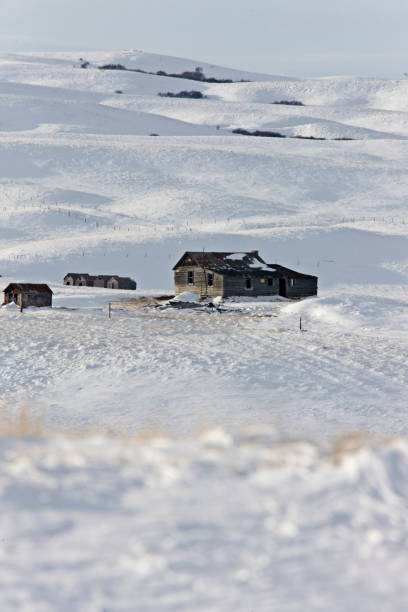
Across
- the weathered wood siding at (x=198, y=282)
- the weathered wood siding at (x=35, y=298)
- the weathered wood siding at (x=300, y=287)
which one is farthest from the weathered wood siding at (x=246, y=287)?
the weathered wood siding at (x=35, y=298)

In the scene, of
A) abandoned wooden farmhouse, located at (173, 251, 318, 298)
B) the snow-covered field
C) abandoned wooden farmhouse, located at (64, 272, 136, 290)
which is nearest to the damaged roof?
abandoned wooden farmhouse, located at (173, 251, 318, 298)

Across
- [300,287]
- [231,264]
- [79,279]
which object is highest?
[231,264]

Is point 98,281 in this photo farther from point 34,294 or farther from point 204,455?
point 204,455

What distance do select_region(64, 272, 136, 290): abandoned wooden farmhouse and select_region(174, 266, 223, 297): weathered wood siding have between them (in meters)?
9.74

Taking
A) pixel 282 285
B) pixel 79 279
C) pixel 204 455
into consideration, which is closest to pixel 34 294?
pixel 282 285

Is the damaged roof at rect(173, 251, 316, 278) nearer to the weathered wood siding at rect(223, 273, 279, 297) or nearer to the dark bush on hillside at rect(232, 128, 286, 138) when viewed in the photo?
the weathered wood siding at rect(223, 273, 279, 297)

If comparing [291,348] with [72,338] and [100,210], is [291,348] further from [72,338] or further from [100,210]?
[100,210]

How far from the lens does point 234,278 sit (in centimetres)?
5253

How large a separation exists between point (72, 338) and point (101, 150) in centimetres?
10965

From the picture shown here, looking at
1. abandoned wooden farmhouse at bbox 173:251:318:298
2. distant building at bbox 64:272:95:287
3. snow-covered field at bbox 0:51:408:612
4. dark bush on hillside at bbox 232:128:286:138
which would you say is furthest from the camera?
dark bush on hillside at bbox 232:128:286:138

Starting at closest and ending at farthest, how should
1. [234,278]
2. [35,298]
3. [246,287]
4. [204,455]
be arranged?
[204,455] → [35,298] → [234,278] → [246,287]

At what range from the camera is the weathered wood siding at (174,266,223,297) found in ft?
173

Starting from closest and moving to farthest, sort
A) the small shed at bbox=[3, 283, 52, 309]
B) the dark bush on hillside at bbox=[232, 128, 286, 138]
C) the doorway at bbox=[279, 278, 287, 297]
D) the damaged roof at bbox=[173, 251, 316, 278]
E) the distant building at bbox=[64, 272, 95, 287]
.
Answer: the small shed at bbox=[3, 283, 52, 309], the damaged roof at bbox=[173, 251, 316, 278], the doorway at bbox=[279, 278, 287, 297], the distant building at bbox=[64, 272, 95, 287], the dark bush on hillside at bbox=[232, 128, 286, 138]

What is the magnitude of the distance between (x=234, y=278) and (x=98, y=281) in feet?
54.3
